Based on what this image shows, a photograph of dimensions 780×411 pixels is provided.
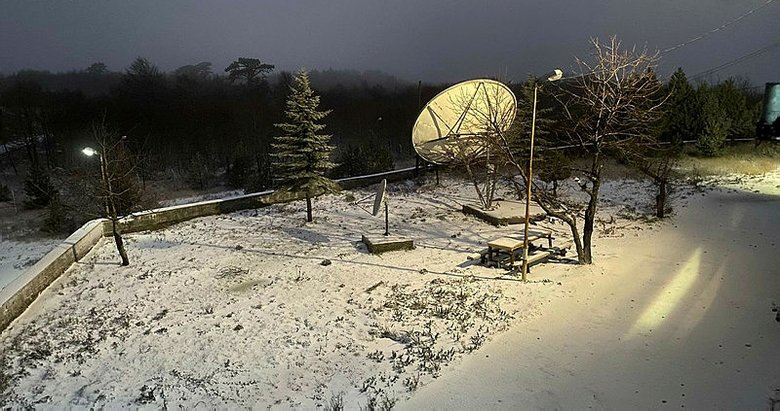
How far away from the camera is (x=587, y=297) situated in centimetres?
1047

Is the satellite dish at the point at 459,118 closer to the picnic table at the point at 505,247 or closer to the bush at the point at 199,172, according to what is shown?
the picnic table at the point at 505,247

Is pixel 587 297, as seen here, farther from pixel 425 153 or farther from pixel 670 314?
pixel 425 153

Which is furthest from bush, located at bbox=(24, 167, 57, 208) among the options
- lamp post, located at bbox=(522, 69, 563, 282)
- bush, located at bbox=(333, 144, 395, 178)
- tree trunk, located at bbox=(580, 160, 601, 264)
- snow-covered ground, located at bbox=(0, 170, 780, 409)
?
tree trunk, located at bbox=(580, 160, 601, 264)

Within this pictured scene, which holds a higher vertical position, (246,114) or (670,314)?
(246,114)

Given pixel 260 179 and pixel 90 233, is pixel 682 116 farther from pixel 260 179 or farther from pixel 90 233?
pixel 90 233

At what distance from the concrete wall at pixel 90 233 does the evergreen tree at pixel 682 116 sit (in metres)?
17.8

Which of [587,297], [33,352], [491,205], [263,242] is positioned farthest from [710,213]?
[33,352]

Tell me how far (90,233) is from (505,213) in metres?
15.6

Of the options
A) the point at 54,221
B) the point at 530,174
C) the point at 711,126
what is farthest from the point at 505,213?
the point at 54,221

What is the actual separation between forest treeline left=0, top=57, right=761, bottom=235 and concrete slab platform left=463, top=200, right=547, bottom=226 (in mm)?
4558

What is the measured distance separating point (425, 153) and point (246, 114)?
117 ft

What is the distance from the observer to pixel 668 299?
10031 millimetres


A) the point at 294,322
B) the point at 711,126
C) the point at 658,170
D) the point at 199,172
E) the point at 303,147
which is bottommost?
the point at 294,322

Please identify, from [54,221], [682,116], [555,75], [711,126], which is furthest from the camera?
[682,116]
